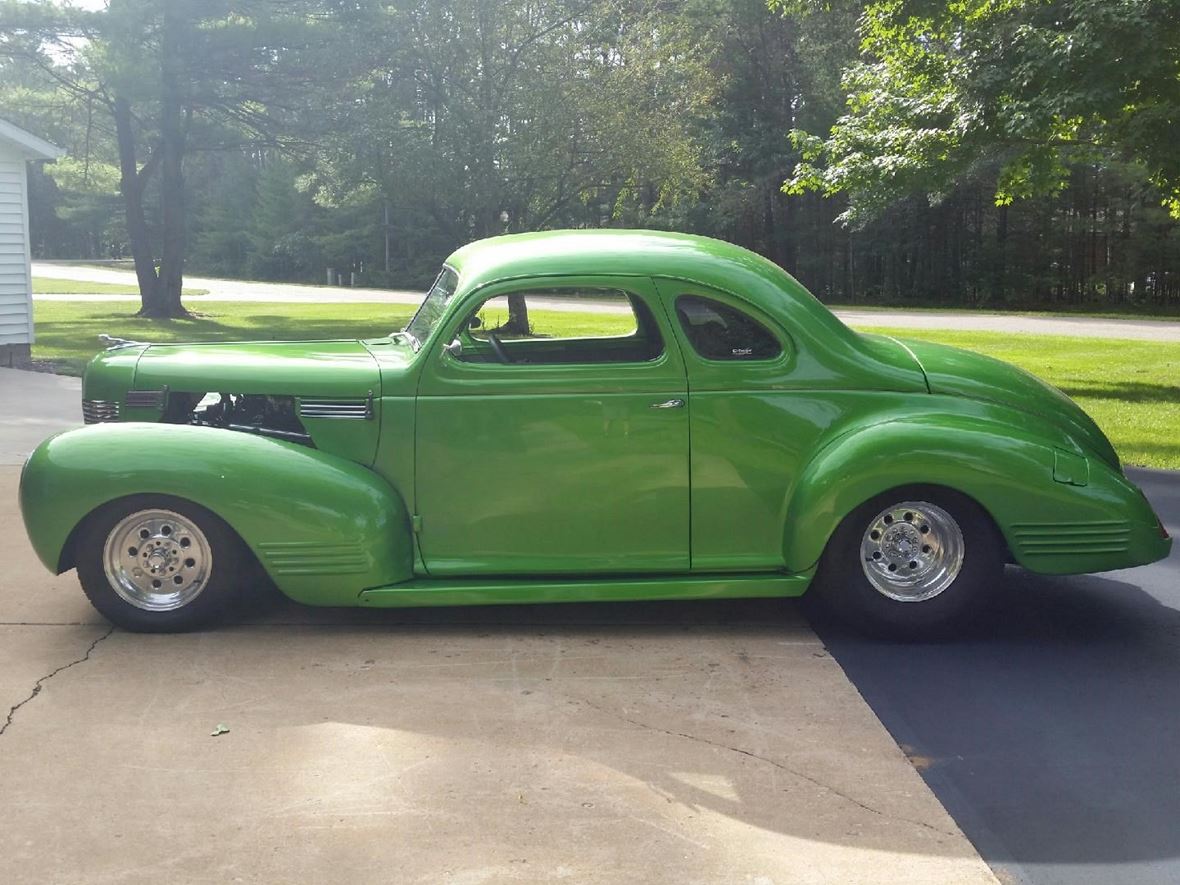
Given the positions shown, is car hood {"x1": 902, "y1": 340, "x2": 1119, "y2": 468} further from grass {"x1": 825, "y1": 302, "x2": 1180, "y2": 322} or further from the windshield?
grass {"x1": 825, "y1": 302, "x2": 1180, "y2": 322}

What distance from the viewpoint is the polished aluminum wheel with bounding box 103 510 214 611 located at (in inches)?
232

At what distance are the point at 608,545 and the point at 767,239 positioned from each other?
44.0 meters

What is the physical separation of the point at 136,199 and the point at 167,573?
27.7 metres

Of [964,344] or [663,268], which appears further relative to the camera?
[964,344]

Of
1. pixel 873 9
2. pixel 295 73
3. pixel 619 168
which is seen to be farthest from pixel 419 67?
pixel 873 9

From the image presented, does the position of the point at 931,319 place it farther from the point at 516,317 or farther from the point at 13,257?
the point at 516,317

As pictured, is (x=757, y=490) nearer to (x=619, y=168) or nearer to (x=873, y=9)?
(x=873, y=9)

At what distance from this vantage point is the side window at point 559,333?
6022 mm

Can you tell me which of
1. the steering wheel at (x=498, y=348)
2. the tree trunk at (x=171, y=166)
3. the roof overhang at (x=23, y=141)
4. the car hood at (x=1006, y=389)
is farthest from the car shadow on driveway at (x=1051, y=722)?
the tree trunk at (x=171, y=166)

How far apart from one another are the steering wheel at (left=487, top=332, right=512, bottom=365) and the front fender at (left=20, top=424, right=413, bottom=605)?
75 centimetres

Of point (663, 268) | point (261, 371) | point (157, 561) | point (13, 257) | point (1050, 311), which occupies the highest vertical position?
point (13, 257)

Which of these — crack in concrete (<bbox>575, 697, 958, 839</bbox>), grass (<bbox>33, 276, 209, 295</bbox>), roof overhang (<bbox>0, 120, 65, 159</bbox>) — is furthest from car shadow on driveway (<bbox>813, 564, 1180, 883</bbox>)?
grass (<bbox>33, 276, 209, 295</bbox>)

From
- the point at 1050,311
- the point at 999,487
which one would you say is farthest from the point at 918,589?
the point at 1050,311

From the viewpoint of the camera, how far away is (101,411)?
20.7ft
